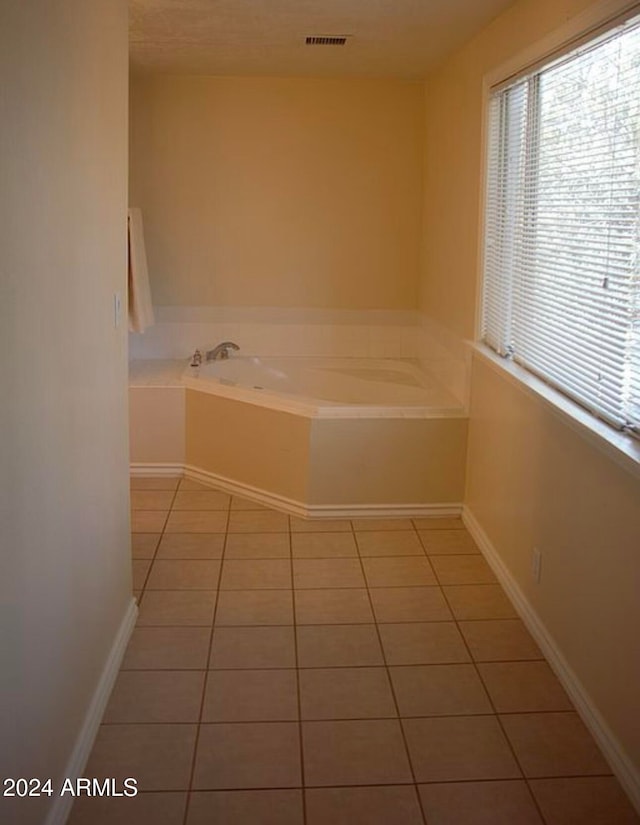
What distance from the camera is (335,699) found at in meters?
2.54

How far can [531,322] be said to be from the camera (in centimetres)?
321

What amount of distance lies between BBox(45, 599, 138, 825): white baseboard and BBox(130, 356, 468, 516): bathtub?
4.28 ft

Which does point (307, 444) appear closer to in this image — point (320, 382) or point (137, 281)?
point (320, 382)

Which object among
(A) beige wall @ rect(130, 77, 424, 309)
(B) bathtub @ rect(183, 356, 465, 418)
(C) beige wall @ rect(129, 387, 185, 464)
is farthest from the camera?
(A) beige wall @ rect(130, 77, 424, 309)

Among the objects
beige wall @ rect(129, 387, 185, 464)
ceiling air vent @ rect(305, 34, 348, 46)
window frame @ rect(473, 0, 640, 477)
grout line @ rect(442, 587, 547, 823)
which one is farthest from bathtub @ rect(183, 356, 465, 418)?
ceiling air vent @ rect(305, 34, 348, 46)

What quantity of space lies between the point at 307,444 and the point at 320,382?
107 centimetres

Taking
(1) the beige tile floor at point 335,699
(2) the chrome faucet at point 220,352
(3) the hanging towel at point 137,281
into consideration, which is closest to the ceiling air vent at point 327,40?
(3) the hanging towel at point 137,281

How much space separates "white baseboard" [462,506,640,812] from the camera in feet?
7.02

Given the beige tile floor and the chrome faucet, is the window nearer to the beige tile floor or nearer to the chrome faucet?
the beige tile floor

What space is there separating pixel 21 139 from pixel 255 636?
1.87 meters

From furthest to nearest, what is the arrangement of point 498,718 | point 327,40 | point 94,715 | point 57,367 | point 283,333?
point 283,333 < point 327,40 < point 498,718 < point 94,715 < point 57,367

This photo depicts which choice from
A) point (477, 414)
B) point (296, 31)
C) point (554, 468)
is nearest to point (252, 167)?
point (296, 31)

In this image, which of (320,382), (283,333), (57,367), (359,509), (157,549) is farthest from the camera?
(283,333)

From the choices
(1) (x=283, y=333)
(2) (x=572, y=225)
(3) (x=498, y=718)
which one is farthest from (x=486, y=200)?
(3) (x=498, y=718)
